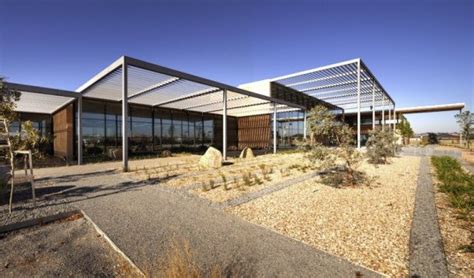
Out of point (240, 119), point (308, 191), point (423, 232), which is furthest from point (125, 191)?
point (240, 119)

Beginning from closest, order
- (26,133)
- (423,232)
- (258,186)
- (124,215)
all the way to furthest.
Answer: (423,232) → (124,215) → (26,133) → (258,186)

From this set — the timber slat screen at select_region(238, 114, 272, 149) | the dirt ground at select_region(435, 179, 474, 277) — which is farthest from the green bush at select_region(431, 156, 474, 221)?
the timber slat screen at select_region(238, 114, 272, 149)

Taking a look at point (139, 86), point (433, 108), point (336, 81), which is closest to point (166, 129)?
point (139, 86)

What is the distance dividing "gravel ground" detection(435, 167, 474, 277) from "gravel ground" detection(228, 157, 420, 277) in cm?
48

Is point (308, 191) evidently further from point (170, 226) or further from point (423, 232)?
point (170, 226)

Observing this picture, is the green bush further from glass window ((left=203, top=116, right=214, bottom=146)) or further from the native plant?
glass window ((left=203, top=116, right=214, bottom=146))

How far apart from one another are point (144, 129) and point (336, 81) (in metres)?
18.0

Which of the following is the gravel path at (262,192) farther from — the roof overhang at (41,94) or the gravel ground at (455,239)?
the roof overhang at (41,94)

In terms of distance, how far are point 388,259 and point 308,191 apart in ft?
11.8

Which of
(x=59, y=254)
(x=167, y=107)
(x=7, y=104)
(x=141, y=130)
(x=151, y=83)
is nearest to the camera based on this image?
(x=59, y=254)

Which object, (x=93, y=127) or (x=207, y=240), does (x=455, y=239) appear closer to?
(x=207, y=240)

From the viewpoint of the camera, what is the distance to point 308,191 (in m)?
6.50

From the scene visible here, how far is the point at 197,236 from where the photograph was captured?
3.54 meters

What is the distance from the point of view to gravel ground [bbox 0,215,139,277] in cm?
276
